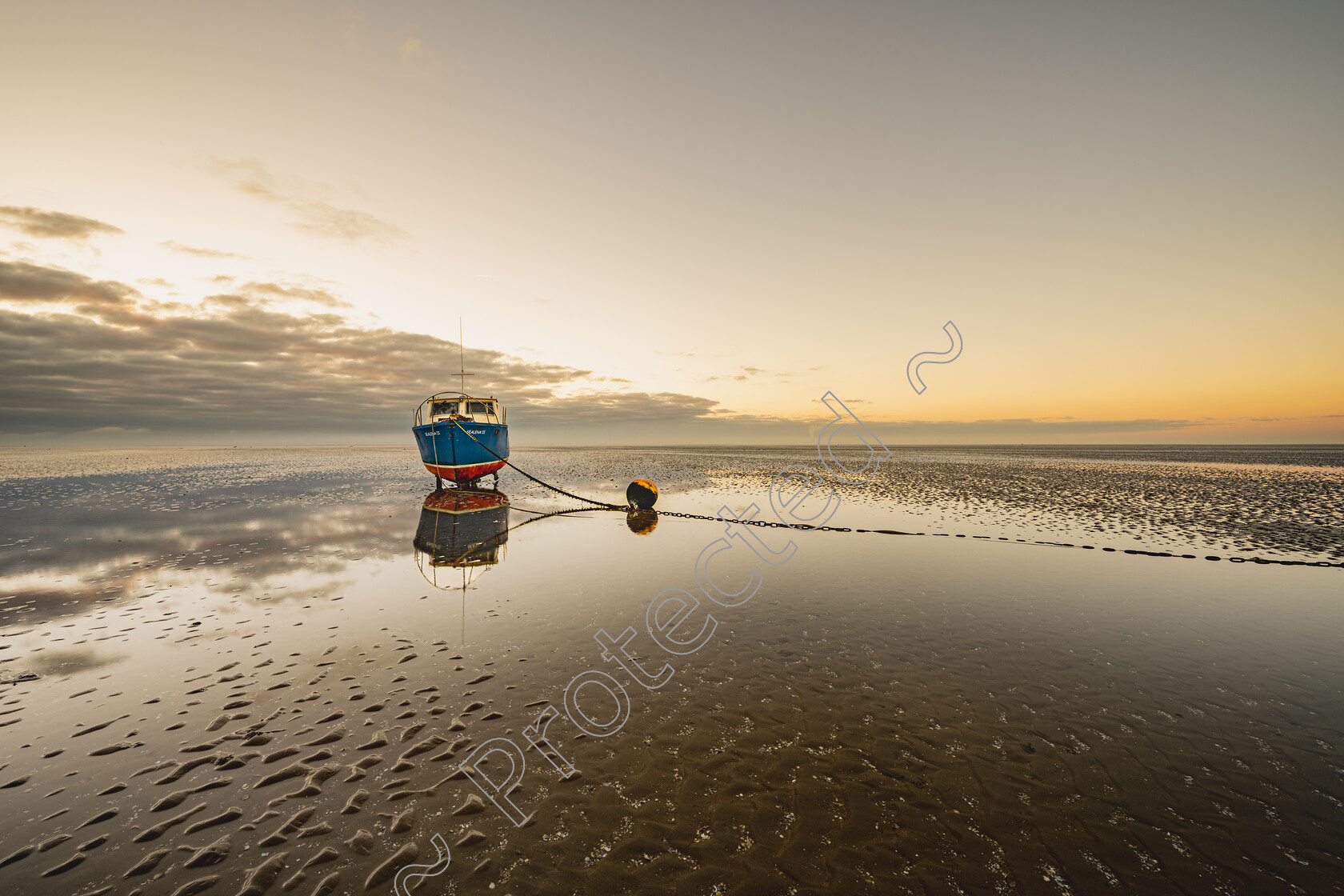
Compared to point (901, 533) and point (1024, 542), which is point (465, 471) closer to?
point (901, 533)

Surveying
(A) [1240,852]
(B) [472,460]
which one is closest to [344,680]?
(A) [1240,852]

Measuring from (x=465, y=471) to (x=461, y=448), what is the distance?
6.33ft

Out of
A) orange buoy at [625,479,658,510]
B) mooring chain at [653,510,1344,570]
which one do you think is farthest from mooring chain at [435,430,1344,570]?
orange buoy at [625,479,658,510]

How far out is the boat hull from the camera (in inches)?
1209

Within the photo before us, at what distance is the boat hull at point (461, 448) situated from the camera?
1209 inches

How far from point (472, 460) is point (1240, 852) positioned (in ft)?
111

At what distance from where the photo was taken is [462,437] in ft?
101

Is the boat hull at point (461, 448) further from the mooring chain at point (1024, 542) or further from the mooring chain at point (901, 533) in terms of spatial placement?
the mooring chain at point (1024, 542)

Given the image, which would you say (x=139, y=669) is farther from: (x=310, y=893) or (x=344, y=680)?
(x=310, y=893)

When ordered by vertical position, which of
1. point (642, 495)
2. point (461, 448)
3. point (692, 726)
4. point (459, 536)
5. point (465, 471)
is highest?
point (461, 448)

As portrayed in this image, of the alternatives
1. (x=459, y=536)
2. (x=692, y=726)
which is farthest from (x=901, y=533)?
(x=459, y=536)

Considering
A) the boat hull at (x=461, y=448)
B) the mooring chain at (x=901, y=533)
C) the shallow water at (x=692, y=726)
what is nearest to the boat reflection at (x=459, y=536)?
the shallow water at (x=692, y=726)

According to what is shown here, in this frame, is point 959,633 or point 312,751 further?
point 959,633

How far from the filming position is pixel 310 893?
4.37 metres
